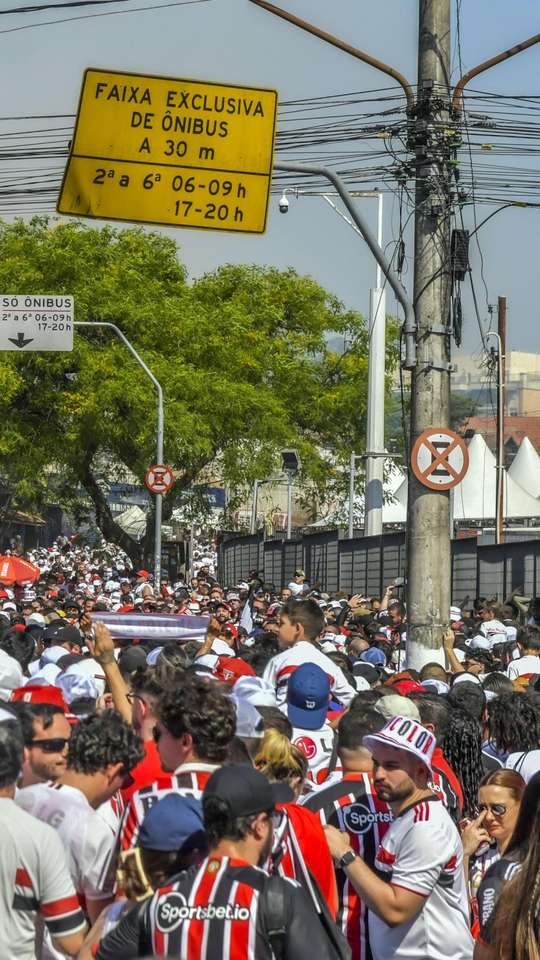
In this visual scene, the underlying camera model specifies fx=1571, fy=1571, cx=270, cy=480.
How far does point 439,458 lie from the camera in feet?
39.2

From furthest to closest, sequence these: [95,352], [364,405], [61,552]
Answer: [61,552] < [364,405] < [95,352]

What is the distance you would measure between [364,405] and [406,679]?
125ft

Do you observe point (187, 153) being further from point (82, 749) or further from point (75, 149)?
point (82, 749)

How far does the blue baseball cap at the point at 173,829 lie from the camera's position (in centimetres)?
403

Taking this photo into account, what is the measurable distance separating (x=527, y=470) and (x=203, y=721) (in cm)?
6647

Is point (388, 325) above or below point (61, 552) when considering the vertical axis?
above

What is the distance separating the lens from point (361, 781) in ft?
18.7

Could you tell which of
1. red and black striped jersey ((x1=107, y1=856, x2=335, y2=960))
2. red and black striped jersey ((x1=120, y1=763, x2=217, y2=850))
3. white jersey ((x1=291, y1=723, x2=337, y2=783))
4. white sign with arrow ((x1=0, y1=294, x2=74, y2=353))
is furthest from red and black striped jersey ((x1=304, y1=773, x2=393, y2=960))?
white sign with arrow ((x1=0, y1=294, x2=74, y2=353))

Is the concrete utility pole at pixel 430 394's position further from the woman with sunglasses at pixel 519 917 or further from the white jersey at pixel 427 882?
the woman with sunglasses at pixel 519 917

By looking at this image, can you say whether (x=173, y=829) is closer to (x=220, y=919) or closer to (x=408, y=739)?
(x=220, y=919)

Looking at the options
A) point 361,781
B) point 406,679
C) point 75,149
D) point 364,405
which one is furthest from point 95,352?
point 361,781

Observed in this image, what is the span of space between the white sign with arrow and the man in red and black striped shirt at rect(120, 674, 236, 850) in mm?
17948

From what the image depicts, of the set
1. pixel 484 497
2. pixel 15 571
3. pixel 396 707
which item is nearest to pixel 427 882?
pixel 396 707

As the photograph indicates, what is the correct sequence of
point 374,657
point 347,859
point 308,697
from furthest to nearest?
point 374,657 < point 308,697 < point 347,859
